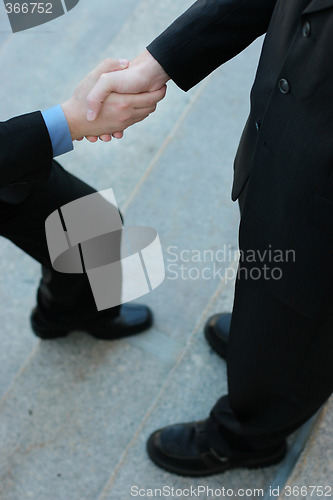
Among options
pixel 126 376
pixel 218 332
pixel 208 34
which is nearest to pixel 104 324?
pixel 126 376

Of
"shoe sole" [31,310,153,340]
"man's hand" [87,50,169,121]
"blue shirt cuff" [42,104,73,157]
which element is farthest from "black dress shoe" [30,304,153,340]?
"man's hand" [87,50,169,121]

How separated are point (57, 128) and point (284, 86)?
0.69m

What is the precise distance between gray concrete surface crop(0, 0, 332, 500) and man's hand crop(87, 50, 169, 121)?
100 cm

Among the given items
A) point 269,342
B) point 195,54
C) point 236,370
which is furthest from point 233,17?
point 236,370

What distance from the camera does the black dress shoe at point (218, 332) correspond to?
213cm

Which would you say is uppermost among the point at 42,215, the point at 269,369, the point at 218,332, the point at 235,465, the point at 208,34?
the point at 208,34

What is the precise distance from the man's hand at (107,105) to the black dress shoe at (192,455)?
3.45 ft

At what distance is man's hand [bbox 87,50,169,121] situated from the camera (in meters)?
1.49

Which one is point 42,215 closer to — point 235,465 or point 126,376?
point 126,376

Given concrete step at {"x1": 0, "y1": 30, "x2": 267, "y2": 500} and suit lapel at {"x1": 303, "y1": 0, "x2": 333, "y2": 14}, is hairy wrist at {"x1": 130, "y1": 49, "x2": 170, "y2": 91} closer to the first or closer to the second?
suit lapel at {"x1": 303, "y1": 0, "x2": 333, "y2": 14}

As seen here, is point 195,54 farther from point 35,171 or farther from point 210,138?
point 210,138

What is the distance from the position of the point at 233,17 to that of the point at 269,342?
789mm

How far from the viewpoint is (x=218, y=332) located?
2.14 meters

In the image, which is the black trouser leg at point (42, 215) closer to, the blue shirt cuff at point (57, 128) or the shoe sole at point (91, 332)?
the blue shirt cuff at point (57, 128)
